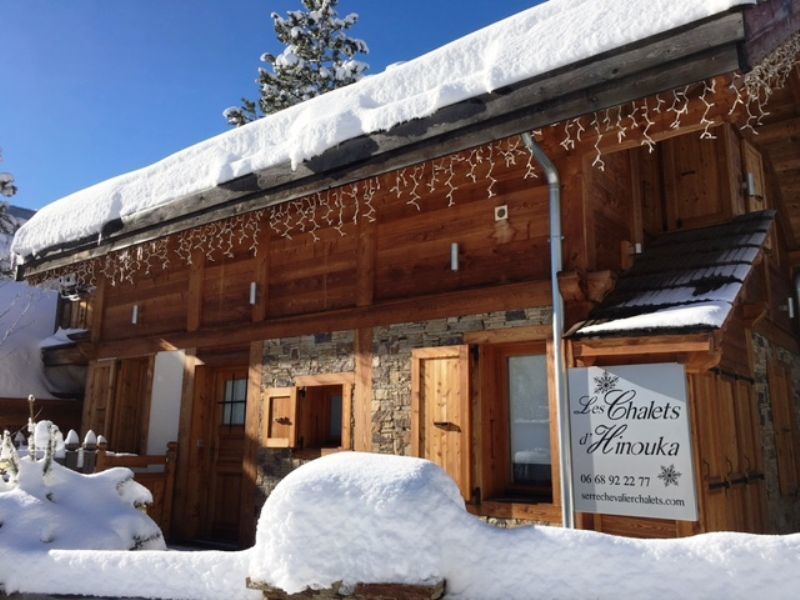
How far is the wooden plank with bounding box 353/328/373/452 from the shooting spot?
6.98 m

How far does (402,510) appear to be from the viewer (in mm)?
2752

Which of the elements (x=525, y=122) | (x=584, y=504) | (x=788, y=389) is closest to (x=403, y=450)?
(x=584, y=504)

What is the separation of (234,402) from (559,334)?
486cm

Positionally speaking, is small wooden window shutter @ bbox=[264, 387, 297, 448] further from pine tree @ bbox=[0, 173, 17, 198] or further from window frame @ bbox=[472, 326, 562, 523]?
pine tree @ bbox=[0, 173, 17, 198]

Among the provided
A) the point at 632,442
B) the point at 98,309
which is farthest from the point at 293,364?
the point at 98,309

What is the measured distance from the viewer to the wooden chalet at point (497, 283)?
16.4ft

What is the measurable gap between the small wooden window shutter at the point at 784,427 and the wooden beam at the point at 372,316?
396 cm

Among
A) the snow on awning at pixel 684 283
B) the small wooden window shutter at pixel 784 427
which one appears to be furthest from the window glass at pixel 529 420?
the small wooden window shutter at pixel 784 427

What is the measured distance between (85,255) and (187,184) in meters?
2.36

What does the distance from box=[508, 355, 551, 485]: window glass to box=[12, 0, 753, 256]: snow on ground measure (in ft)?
8.72

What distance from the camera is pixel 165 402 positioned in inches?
362

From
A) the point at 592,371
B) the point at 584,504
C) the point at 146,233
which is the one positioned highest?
the point at 146,233

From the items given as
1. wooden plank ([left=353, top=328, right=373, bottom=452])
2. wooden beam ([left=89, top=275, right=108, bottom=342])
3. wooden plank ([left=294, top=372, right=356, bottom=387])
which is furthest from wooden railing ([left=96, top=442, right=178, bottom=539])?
wooden plank ([left=353, top=328, right=373, bottom=452])

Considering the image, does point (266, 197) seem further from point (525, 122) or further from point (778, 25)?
point (778, 25)
